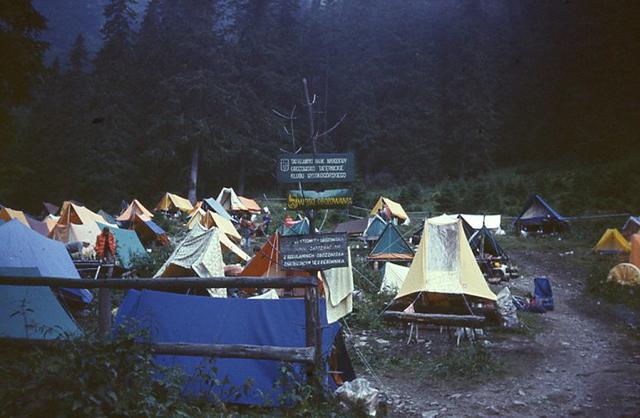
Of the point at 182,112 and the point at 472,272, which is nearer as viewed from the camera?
the point at 472,272

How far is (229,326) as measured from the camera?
5078mm

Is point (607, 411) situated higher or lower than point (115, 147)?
lower

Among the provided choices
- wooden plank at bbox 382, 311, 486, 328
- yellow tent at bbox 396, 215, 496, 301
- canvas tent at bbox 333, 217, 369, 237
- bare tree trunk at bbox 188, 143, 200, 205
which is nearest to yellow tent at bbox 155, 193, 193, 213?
bare tree trunk at bbox 188, 143, 200, 205

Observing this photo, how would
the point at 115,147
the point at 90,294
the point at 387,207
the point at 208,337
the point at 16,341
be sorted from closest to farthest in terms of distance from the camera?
the point at 16,341
the point at 208,337
the point at 90,294
the point at 387,207
the point at 115,147

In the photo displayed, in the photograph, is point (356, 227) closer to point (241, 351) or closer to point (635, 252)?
point (635, 252)

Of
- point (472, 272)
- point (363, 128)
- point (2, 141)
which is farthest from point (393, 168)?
point (2, 141)

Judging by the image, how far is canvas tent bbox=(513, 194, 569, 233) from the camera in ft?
78.8

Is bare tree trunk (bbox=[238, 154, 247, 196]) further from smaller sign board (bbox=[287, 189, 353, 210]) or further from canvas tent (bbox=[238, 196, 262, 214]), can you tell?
smaller sign board (bbox=[287, 189, 353, 210])

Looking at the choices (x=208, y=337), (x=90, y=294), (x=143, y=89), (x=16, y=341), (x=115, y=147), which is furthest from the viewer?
(x=143, y=89)

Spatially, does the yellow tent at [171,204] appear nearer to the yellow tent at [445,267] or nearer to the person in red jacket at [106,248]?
the person in red jacket at [106,248]

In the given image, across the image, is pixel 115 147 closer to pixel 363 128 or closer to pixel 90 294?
pixel 363 128

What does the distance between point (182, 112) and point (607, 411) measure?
36.7 metres

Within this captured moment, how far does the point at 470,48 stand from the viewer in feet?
152

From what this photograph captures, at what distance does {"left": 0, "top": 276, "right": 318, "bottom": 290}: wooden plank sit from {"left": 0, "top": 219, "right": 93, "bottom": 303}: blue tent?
13.6 feet
